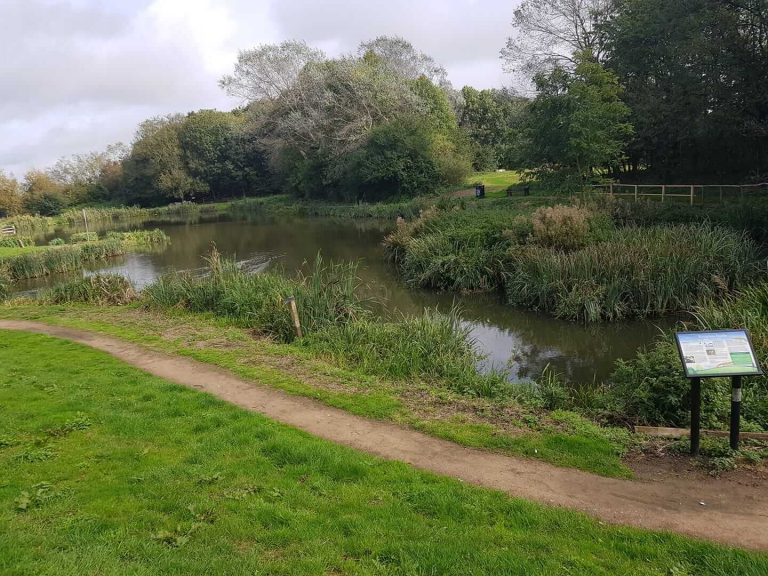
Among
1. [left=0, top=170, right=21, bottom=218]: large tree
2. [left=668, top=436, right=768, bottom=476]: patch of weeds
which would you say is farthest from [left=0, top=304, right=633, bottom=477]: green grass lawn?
[left=0, top=170, right=21, bottom=218]: large tree

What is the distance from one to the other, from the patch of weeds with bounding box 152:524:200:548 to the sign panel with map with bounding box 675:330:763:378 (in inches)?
185

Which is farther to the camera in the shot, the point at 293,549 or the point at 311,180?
the point at 311,180

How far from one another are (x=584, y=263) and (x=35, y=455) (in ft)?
44.7

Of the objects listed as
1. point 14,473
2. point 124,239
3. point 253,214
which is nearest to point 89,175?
point 253,214

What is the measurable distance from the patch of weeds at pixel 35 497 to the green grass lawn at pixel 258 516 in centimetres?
2

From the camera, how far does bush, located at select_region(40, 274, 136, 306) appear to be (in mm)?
17484

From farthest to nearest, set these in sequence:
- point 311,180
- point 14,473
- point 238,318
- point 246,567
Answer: point 311,180, point 238,318, point 14,473, point 246,567

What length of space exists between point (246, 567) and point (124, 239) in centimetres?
3944

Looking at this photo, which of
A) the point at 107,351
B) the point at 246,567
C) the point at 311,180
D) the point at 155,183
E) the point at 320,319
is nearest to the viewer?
the point at 246,567

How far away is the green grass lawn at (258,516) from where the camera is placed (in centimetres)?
404

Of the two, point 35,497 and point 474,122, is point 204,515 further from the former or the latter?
point 474,122

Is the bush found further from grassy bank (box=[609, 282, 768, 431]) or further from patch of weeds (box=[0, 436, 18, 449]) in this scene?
grassy bank (box=[609, 282, 768, 431])

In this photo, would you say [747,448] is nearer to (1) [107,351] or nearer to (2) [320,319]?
(2) [320,319]

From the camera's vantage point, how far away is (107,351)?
11.6 meters
